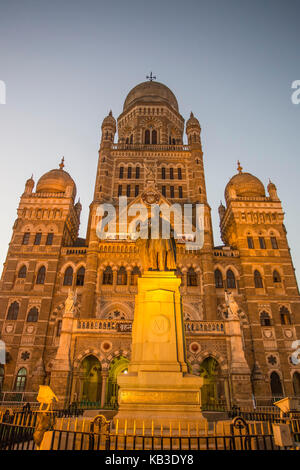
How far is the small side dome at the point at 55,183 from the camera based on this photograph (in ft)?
113

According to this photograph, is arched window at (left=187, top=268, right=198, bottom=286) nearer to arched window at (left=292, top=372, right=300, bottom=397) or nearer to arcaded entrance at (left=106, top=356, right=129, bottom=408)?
arcaded entrance at (left=106, top=356, right=129, bottom=408)

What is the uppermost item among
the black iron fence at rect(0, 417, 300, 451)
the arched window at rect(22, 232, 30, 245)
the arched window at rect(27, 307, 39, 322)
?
the arched window at rect(22, 232, 30, 245)

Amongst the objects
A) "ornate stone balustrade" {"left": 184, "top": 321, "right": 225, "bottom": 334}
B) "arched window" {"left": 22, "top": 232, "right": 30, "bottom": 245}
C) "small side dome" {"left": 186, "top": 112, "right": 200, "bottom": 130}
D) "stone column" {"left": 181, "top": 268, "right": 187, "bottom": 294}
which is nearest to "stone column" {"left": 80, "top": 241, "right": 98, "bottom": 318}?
"arched window" {"left": 22, "top": 232, "right": 30, "bottom": 245}

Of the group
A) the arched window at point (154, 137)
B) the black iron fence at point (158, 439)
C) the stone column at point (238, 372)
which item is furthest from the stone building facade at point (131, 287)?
the black iron fence at point (158, 439)

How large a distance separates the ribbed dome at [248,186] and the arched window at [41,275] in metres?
22.0

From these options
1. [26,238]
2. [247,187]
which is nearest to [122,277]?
[26,238]

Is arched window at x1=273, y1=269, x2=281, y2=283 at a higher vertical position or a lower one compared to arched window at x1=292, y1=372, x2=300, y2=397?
higher

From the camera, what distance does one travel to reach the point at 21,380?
79.6 feet

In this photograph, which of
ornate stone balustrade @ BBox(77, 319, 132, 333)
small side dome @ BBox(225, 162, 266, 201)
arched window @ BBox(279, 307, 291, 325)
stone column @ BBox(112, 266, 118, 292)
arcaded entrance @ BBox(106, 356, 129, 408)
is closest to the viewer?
ornate stone balustrade @ BBox(77, 319, 132, 333)

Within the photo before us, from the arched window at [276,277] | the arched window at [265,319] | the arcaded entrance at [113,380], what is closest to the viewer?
the arcaded entrance at [113,380]

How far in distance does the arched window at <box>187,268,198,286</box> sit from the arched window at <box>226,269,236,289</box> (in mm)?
3171

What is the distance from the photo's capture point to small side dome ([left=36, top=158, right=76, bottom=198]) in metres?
34.4

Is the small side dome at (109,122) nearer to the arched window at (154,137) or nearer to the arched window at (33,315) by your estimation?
the arched window at (154,137)
